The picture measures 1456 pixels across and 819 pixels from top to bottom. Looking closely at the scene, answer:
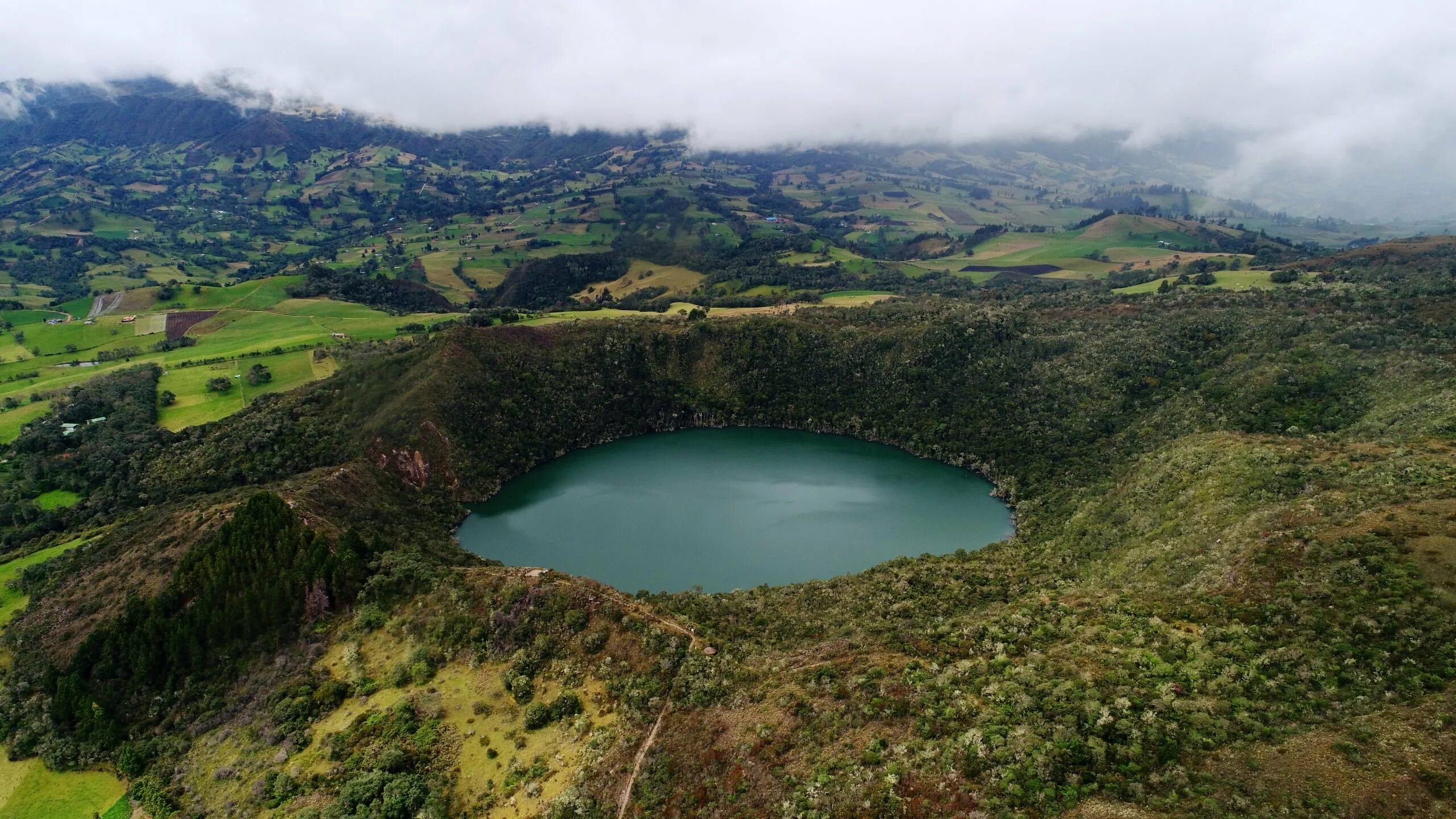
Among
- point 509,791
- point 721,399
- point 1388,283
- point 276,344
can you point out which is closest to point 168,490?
point 276,344

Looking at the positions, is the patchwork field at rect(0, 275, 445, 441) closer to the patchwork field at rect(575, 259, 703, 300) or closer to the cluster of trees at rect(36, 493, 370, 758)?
the patchwork field at rect(575, 259, 703, 300)

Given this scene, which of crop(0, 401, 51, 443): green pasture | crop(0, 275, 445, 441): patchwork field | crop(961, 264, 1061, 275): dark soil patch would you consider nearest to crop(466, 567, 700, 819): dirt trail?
crop(0, 275, 445, 441): patchwork field

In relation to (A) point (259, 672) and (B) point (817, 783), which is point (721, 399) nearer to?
(A) point (259, 672)

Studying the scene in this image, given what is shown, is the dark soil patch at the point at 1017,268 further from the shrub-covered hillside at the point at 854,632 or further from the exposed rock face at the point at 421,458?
the exposed rock face at the point at 421,458

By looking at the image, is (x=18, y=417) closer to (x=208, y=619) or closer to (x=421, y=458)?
(x=421, y=458)

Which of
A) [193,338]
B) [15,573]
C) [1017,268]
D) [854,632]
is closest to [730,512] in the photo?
[854,632]

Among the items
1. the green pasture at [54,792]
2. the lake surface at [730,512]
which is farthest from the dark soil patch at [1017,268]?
the green pasture at [54,792]
